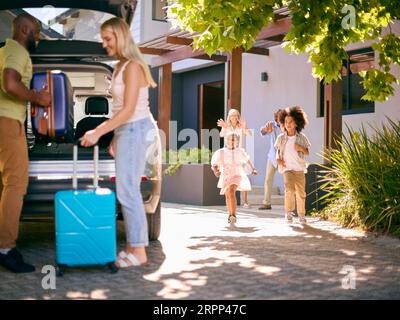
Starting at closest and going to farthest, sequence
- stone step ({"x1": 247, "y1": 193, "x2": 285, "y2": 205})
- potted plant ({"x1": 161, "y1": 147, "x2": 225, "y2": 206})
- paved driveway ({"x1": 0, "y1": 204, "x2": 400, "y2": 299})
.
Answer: paved driveway ({"x1": 0, "y1": 204, "x2": 400, "y2": 299}) < potted plant ({"x1": 161, "y1": 147, "x2": 225, "y2": 206}) < stone step ({"x1": 247, "y1": 193, "x2": 285, "y2": 205})

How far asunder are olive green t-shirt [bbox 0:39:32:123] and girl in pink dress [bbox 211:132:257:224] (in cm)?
356

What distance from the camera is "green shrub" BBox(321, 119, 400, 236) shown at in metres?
7.26

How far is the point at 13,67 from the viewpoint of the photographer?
4.90m

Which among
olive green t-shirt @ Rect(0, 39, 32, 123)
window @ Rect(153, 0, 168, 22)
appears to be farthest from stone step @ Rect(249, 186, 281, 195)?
olive green t-shirt @ Rect(0, 39, 32, 123)

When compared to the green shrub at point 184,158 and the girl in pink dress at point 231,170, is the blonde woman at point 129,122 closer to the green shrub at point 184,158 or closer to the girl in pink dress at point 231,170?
the girl in pink dress at point 231,170

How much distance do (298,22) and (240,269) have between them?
3.16 meters

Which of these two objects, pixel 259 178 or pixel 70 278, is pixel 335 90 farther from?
pixel 70 278

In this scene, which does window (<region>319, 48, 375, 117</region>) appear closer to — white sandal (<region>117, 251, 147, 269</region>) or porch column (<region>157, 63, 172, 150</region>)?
porch column (<region>157, 63, 172, 150</region>)

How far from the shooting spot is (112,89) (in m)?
5.07

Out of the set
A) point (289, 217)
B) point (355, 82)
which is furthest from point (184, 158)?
point (289, 217)

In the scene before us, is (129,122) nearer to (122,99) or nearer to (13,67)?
(122,99)

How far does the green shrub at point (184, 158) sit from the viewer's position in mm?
12672

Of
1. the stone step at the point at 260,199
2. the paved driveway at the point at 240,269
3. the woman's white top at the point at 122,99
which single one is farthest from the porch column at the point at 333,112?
the woman's white top at the point at 122,99

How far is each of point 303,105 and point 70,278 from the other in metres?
9.85
